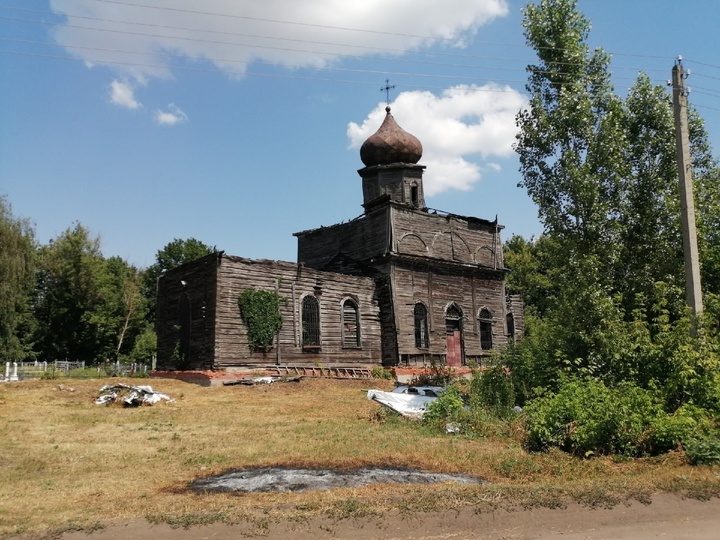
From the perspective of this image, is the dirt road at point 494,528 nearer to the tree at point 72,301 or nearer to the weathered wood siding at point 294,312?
the weathered wood siding at point 294,312

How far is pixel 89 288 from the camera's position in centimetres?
5266

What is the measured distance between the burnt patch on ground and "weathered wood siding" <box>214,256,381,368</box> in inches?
603

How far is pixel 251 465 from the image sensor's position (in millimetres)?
10086

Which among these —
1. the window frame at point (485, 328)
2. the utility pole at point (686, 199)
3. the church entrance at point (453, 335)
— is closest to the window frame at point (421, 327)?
the church entrance at point (453, 335)

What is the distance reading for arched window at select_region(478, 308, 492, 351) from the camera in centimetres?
3425

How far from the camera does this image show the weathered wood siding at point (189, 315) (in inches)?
977

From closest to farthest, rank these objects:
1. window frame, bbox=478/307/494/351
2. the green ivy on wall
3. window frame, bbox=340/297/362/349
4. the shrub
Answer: the green ivy on wall, the shrub, window frame, bbox=340/297/362/349, window frame, bbox=478/307/494/351

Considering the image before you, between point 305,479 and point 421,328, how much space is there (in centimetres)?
2271

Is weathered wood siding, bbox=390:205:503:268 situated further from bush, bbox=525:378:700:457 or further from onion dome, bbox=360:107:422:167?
bush, bbox=525:378:700:457

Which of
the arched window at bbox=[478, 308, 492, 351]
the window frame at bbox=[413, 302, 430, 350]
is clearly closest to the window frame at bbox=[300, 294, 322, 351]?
the window frame at bbox=[413, 302, 430, 350]

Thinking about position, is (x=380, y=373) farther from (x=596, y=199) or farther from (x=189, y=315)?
(x=596, y=199)

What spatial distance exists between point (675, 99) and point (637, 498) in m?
9.65

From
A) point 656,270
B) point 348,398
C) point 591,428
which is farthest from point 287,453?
point 656,270

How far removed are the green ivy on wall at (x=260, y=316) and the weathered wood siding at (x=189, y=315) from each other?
1.34m
